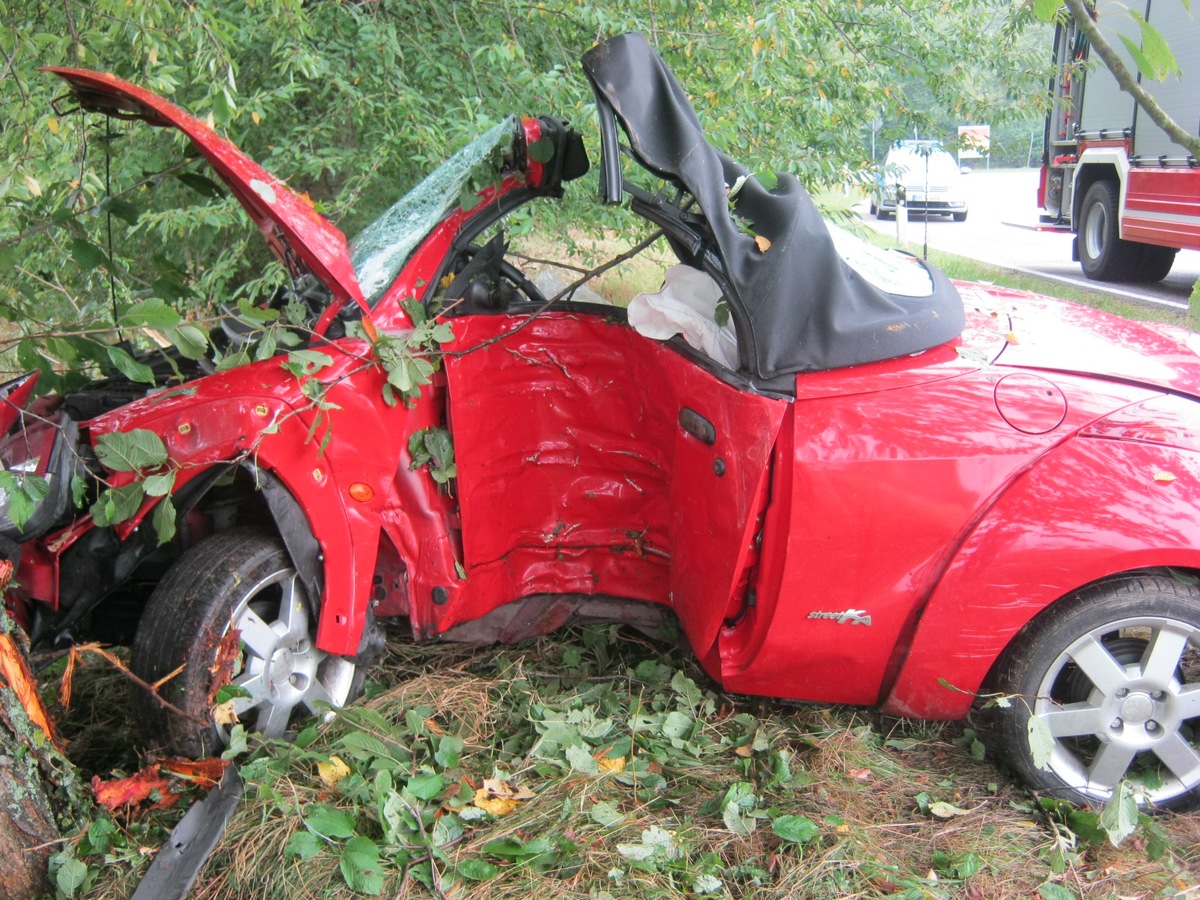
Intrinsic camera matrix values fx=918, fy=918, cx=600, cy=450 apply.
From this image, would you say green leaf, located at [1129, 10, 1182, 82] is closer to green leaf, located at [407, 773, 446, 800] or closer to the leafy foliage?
green leaf, located at [407, 773, 446, 800]

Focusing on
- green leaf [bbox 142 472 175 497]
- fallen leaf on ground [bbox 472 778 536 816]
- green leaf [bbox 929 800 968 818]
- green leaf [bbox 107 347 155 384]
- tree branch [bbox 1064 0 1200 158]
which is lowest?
green leaf [bbox 929 800 968 818]

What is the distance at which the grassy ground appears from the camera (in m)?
2.21

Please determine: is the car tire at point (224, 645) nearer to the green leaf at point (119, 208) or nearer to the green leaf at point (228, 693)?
the green leaf at point (228, 693)

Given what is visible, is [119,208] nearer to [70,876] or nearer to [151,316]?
[151,316]

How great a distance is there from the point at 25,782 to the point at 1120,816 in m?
2.66

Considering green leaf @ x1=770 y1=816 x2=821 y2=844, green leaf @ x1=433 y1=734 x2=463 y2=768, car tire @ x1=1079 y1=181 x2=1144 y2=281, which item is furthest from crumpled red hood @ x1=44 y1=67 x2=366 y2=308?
car tire @ x1=1079 y1=181 x2=1144 y2=281

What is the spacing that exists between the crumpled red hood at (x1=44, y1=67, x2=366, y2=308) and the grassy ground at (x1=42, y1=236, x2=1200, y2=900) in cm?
131

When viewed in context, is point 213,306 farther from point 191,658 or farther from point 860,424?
point 860,424

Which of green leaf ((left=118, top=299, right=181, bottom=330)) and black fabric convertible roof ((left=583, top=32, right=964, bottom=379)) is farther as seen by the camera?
black fabric convertible roof ((left=583, top=32, right=964, bottom=379))

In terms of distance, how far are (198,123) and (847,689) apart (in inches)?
91.7

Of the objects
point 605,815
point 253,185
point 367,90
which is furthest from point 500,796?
point 367,90

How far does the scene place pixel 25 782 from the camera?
2139 mm

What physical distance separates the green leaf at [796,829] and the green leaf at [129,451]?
1.84 m

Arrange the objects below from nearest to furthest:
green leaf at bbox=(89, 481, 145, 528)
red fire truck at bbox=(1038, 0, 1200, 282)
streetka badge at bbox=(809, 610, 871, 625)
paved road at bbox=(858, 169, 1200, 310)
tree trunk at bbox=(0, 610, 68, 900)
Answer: tree trunk at bbox=(0, 610, 68, 900)
green leaf at bbox=(89, 481, 145, 528)
streetka badge at bbox=(809, 610, 871, 625)
red fire truck at bbox=(1038, 0, 1200, 282)
paved road at bbox=(858, 169, 1200, 310)
